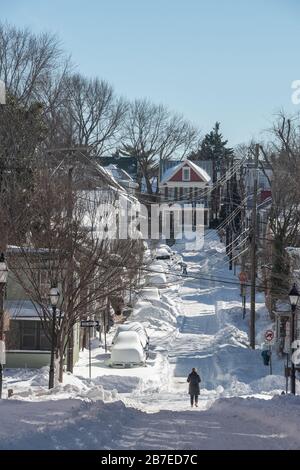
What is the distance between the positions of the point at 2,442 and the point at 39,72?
49.9 metres

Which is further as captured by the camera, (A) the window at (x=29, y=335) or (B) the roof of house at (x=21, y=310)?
(A) the window at (x=29, y=335)

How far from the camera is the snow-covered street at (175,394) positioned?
13.4 metres

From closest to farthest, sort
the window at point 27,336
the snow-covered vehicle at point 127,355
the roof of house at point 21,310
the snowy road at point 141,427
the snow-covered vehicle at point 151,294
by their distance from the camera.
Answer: the snowy road at point 141,427
the roof of house at point 21,310
the window at point 27,336
the snow-covered vehicle at point 127,355
the snow-covered vehicle at point 151,294

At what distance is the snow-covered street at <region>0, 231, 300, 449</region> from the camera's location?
43.9 feet

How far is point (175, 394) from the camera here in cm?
3094

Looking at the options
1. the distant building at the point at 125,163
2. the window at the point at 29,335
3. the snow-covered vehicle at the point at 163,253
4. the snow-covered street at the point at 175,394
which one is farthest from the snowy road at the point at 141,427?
the distant building at the point at 125,163

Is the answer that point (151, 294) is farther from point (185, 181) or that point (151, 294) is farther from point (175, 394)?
point (185, 181)

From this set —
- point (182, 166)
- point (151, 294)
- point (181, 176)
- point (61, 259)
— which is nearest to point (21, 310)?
point (61, 259)

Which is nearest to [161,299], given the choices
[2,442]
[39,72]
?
[39,72]

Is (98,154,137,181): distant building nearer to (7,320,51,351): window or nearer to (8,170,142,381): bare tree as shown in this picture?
(7,320,51,351): window

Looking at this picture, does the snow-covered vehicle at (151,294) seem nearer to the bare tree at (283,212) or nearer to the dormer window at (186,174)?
the bare tree at (283,212)

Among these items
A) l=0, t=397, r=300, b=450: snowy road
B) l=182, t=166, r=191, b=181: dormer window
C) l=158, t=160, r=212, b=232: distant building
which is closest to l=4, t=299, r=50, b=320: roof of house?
l=0, t=397, r=300, b=450: snowy road

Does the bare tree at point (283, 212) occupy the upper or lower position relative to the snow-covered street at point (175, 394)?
upper

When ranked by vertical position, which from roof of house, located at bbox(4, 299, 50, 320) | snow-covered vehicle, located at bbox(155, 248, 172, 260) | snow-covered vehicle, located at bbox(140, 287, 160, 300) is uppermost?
snow-covered vehicle, located at bbox(155, 248, 172, 260)
